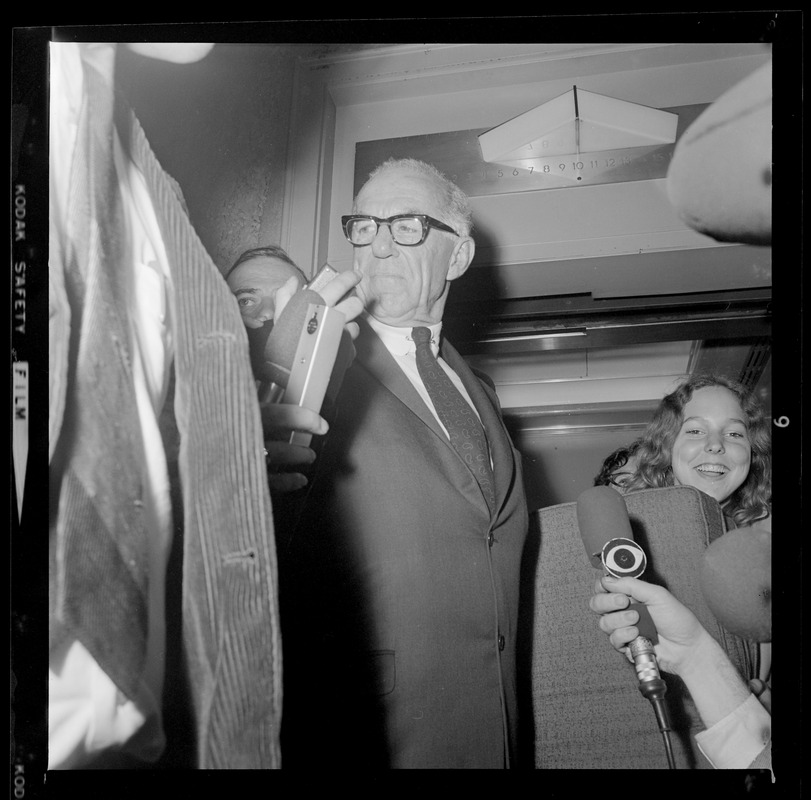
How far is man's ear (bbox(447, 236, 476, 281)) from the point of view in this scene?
48.7 inches

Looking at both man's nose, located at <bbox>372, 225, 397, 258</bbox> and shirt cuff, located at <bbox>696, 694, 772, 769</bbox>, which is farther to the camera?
man's nose, located at <bbox>372, 225, 397, 258</bbox>

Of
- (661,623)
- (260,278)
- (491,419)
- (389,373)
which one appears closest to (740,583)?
(661,623)

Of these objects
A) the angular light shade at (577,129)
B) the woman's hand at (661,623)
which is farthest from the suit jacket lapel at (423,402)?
the angular light shade at (577,129)

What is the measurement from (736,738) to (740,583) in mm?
202

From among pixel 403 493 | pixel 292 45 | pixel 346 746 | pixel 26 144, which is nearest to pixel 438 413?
pixel 403 493

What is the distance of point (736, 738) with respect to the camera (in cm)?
112

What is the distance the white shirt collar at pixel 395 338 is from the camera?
1.22 meters

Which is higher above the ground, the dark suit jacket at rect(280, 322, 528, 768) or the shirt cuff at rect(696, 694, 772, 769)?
the dark suit jacket at rect(280, 322, 528, 768)

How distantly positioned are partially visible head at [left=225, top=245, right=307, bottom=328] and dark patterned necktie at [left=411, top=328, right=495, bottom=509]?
20 centimetres

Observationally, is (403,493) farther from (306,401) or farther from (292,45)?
(292,45)

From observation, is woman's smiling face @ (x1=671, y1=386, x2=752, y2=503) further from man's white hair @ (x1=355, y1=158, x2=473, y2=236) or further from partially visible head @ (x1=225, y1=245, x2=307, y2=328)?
partially visible head @ (x1=225, y1=245, x2=307, y2=328)

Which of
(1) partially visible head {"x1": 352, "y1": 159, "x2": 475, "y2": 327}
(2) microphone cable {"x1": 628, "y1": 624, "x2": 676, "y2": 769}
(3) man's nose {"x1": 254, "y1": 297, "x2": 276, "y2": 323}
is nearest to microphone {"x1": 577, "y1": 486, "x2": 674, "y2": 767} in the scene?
(2) microphone cable {"x1": 628, "y1": 624, "x2": 676, "y2": 769}

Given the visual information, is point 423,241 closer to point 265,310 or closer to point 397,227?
point 397,227

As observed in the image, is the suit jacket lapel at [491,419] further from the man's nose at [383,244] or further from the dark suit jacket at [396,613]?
the man's nose at [383,244]
